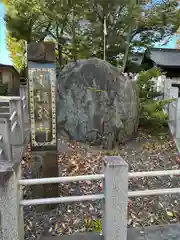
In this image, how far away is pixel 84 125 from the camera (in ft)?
17.5

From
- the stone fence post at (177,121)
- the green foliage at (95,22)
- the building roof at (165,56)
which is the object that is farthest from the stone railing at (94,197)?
the building roof at (165,56)

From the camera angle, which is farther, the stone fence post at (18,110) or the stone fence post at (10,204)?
the stone fence post at (18,110)

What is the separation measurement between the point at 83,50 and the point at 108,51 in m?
1.33

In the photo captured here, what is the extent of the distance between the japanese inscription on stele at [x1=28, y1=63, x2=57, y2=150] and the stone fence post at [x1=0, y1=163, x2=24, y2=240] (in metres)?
0.87

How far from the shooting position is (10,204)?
191cm

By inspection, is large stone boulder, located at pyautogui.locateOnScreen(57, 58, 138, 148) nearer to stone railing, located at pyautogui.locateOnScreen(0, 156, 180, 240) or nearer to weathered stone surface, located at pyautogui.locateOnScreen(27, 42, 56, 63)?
weathered stone surface, located at pyautogui.locateOnScreen(27, 42, 56, 63)

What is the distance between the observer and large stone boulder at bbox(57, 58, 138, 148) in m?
5.24

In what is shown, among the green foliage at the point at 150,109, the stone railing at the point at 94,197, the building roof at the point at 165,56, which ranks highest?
the building roof at the point at 165,56

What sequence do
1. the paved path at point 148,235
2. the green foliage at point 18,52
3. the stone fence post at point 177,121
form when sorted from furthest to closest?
the green foliage at point 18,52 → the stone fence post at point 177,121 → the paved path at point 148,235

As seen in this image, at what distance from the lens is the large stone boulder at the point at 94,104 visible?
5238 millimetres

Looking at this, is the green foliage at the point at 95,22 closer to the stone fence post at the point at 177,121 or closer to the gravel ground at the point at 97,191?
the stone fence post at the point at 177,121

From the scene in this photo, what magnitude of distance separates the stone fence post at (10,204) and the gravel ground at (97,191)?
30.1 inches

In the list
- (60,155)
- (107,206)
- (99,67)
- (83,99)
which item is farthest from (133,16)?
(107,206)

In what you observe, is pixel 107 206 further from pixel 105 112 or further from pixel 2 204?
pixel 105 112
